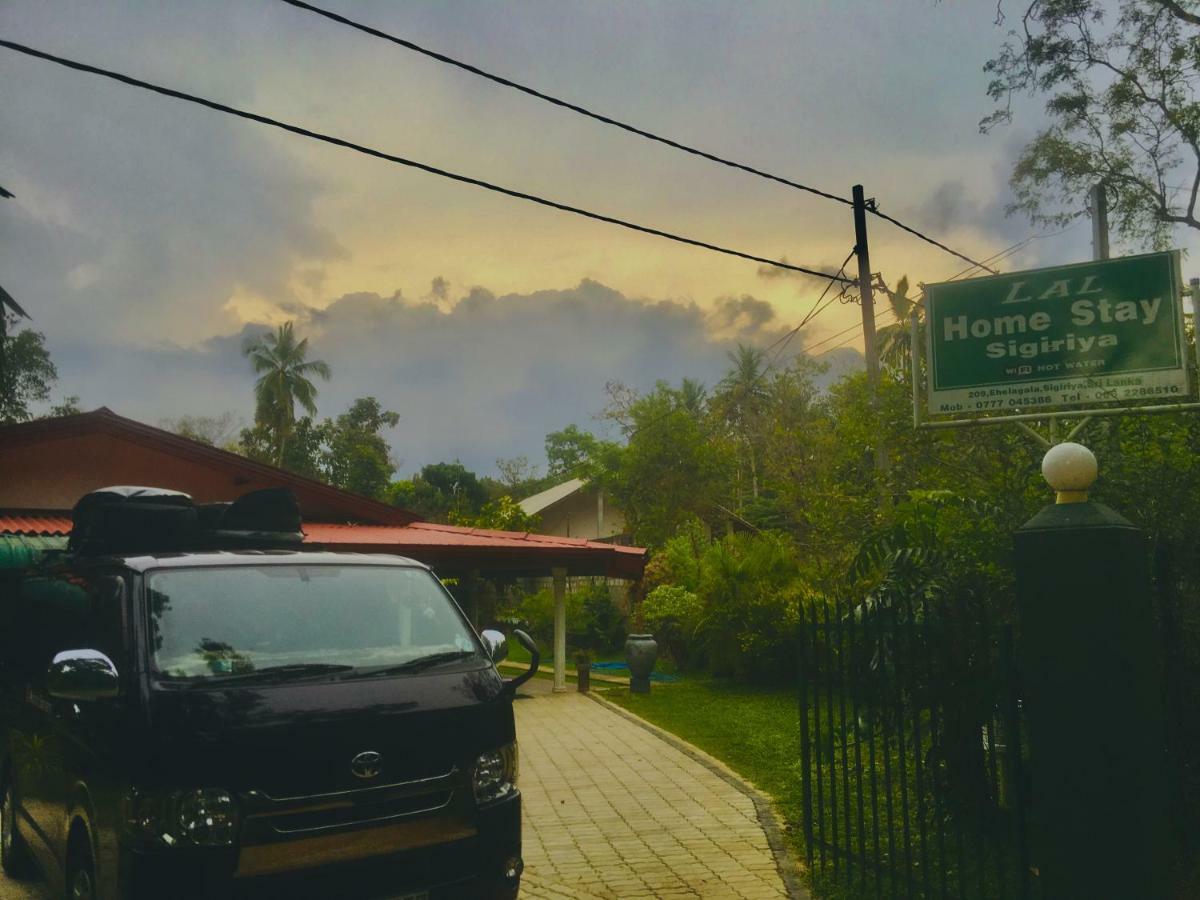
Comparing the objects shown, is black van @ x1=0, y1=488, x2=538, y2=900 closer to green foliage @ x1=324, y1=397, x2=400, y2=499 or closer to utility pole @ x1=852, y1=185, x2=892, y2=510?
utility pole @ x1=852, y1=185, x2=892, y2=510

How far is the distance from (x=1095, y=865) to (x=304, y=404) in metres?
56.8

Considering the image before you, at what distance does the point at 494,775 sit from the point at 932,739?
2584 mm

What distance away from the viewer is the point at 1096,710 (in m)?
4.08

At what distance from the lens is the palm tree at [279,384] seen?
57219mm

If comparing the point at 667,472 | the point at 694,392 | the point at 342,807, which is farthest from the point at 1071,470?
the point at 694,392

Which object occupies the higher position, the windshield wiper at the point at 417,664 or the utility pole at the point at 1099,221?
the utility pole at the point at 1099,221

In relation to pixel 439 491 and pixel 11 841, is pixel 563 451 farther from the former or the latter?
pixel 11 841

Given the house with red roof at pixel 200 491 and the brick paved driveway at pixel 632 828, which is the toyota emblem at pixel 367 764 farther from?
the house with red roof at pixel 200 491

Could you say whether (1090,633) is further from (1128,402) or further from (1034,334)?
(1034,334)

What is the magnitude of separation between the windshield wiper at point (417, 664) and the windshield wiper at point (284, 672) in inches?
3.3

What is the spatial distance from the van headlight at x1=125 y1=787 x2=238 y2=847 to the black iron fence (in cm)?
307

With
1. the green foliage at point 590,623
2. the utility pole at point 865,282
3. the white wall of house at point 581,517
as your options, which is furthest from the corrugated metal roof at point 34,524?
the white wall of house at point 581,517

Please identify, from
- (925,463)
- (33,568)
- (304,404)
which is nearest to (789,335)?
(925,463)

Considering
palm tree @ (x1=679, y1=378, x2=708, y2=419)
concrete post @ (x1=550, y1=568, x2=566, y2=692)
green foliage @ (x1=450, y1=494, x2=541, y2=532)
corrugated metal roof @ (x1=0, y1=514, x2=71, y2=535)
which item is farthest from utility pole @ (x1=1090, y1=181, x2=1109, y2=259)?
palm tree @ (x1=679, y1=378, x2=708, y2=419)
